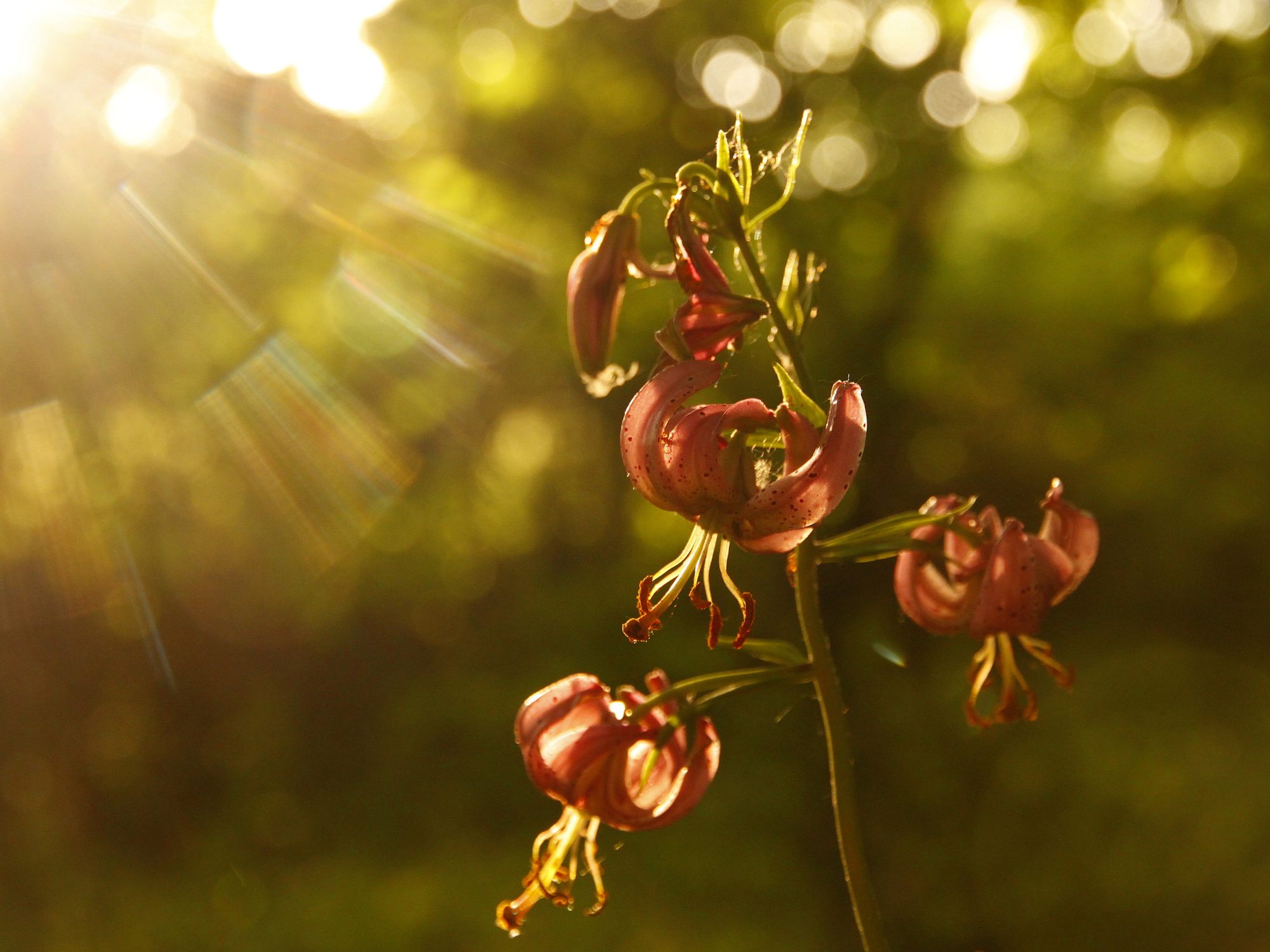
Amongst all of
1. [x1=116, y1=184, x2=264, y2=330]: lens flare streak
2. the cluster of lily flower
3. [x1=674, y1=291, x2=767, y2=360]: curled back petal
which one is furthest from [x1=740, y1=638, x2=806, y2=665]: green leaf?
[x1=116, y1=184, x2=264, y2=330]: lens flare streak

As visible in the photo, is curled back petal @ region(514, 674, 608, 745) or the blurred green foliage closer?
curled back petal @ region(514, 674, 608, 745)

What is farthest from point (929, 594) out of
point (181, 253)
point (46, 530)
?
point (46, 530)

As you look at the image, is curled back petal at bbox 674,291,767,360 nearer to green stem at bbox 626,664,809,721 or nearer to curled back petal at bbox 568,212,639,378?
A: curled back petal at bbox 568,212,639,378

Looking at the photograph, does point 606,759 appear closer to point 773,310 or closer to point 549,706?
point 549,706

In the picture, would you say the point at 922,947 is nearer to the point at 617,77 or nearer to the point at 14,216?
the point at 617,77

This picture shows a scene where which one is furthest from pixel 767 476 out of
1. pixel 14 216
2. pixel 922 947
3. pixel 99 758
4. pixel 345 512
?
pixel 99 758

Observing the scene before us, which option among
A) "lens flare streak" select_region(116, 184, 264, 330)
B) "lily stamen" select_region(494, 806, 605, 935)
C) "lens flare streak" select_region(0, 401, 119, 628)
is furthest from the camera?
"lens flare streak" select_region(0, 401, 119, 628)

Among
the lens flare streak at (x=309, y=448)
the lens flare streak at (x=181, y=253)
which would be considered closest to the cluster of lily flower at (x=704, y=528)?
the lens flare streak at (x=309, y=448)

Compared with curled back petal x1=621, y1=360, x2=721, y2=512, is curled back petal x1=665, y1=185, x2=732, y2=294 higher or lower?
higher
